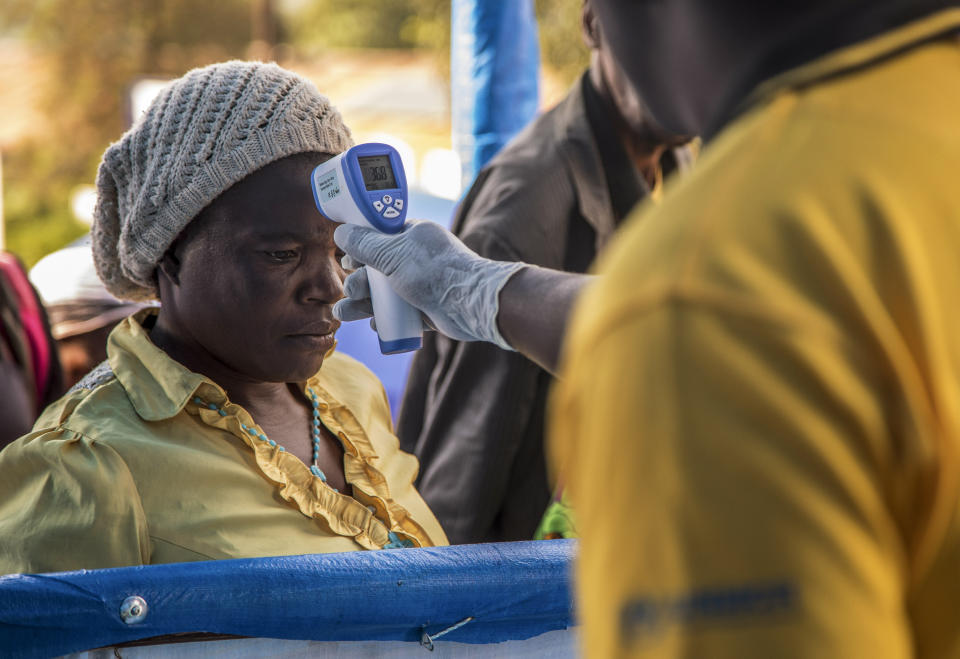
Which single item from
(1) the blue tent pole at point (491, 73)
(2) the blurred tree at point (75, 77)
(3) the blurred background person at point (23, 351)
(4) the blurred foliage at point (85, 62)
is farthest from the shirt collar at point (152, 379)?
(2) the blurred tree at point (75, 77)

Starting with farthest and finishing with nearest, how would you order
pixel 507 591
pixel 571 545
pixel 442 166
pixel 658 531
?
1. pixel 442 166
2. pixel 571 545
3. pixel 507 591
4. pixel 658 531

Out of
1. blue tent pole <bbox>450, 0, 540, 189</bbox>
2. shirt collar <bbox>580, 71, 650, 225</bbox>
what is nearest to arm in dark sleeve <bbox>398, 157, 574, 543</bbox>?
shirt collar <bbox>580, 71, 650, 225</bbox>

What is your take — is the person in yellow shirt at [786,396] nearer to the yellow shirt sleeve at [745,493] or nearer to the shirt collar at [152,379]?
the yellow shirt sleeve at [745,493]

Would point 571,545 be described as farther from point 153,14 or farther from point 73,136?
point 153,14

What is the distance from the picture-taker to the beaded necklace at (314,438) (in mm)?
1992

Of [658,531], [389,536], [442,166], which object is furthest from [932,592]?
[442,166]

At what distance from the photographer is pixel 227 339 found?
80.9 inches

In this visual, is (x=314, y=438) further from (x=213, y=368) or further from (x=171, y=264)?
(x=171, y=264)

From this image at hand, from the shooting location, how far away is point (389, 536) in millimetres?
2117

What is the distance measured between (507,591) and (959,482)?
3.69 feet

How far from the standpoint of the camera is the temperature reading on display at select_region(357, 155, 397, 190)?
1.95m

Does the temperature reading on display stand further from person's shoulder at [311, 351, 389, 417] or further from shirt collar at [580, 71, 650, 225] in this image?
shirt collar at [580, 71, 650, 225]

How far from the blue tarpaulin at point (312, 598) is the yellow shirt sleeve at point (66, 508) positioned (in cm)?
15

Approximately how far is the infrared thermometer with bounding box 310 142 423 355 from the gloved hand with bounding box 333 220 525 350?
2 centimetres
